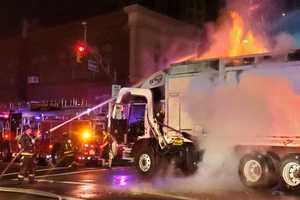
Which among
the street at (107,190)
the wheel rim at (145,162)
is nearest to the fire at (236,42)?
the wheel rim at (145,162)

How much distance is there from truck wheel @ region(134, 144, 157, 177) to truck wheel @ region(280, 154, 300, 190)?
4098 millimetres

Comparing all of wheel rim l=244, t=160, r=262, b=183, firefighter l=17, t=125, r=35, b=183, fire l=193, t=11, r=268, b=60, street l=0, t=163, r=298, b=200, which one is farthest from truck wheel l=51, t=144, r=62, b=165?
wheel rim l=244, t=160, r=262, b=183

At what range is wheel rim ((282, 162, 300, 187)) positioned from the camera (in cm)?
1304

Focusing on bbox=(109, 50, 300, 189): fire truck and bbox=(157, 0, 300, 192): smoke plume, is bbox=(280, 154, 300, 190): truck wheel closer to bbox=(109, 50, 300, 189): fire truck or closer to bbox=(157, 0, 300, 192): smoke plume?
bbox=(109, 50, 300, 189): fire truck

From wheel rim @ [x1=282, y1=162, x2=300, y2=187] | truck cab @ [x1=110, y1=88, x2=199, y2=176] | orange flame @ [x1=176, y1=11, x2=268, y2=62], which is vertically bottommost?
wheel rim @ [x1=282, y1=162, x2=300, y2=187]

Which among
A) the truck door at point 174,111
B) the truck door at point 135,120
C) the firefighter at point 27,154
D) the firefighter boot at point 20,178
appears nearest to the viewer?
the firefighter at point 27,154

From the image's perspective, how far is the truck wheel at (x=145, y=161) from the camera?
638 inches

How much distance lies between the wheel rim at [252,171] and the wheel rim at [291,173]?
2.11 ft

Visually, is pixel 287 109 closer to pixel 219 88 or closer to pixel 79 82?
pixel 219 88

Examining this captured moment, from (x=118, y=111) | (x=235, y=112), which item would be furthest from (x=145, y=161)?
(x=235, y=112)

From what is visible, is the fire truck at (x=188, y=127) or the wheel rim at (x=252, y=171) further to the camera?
the wheel rim at (x=252, y=171)

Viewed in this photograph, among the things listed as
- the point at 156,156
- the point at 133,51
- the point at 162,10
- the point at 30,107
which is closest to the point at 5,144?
the point at 30,107

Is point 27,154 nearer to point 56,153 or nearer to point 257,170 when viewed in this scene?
point 257,170

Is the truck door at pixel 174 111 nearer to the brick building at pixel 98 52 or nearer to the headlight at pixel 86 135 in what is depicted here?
the headlight at pixel 86 135
